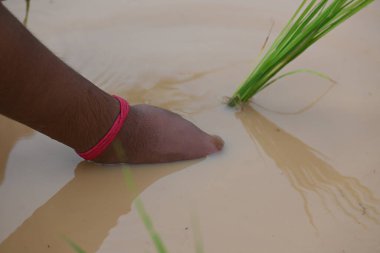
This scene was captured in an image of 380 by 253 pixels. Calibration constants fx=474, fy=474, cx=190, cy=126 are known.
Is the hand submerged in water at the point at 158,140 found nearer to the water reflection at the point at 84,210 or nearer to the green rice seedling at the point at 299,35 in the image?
the water reflection at the point at 84,210

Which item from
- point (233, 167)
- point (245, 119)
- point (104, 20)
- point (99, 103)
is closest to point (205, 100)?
point (245, 119)

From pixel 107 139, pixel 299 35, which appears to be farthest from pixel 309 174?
pixel 107 139

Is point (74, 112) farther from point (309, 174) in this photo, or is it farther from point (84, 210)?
point (309, 174)

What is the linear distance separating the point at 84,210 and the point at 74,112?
26cm

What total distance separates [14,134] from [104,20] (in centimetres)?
64

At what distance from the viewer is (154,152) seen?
130 cm

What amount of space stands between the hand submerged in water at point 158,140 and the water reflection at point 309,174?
0.15m

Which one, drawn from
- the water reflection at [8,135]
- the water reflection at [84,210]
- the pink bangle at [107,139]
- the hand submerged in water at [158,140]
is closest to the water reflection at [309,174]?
the hand submerged in water at [158,140]

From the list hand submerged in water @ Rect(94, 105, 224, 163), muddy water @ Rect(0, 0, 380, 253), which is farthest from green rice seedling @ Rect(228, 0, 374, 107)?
hand submerged in water @ Rect(94, 105, 224, 163)

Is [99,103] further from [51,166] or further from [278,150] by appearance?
[278,150]

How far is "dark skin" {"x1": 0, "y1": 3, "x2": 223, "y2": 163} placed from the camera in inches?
38.4

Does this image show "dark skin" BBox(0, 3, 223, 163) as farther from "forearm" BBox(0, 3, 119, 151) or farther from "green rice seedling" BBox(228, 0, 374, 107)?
"green rice seedling" BBox(228, 0, 374, 107)

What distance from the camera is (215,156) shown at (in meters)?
1.35

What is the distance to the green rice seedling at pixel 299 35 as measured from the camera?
48.2 inches
